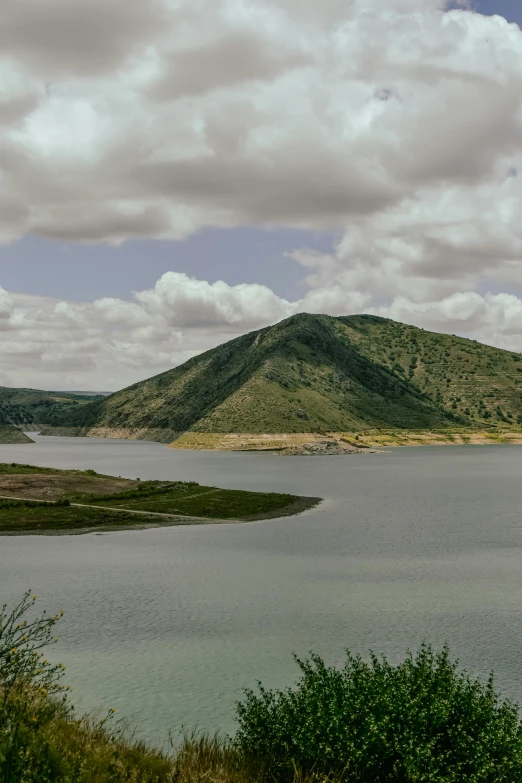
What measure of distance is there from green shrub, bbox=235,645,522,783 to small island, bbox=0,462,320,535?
5228 centimetres

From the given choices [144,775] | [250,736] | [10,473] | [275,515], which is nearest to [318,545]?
[275,515]

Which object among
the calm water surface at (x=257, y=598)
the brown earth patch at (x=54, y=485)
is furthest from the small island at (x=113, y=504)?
the calm water surface at (x=257, y=598)

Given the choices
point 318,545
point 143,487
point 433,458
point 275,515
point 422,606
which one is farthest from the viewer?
point 433,458

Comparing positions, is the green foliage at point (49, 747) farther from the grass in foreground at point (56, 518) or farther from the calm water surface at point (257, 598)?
the grass in foreground at point (56, 518)

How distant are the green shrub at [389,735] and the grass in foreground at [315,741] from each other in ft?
0.09

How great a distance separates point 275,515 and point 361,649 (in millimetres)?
47220

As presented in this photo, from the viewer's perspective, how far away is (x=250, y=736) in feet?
56.0

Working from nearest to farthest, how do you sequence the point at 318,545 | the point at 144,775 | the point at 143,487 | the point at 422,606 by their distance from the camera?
the point at 144,775, the point at 422,606, the point at 318,545, the point at 143,487

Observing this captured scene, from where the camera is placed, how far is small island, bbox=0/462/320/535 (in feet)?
226

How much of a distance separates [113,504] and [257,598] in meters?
46.2

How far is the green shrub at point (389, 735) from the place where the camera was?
48.4ft

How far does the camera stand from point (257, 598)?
130 ft

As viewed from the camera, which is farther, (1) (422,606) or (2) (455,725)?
(1) (422,606)

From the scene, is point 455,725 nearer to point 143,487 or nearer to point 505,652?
point 505,652
